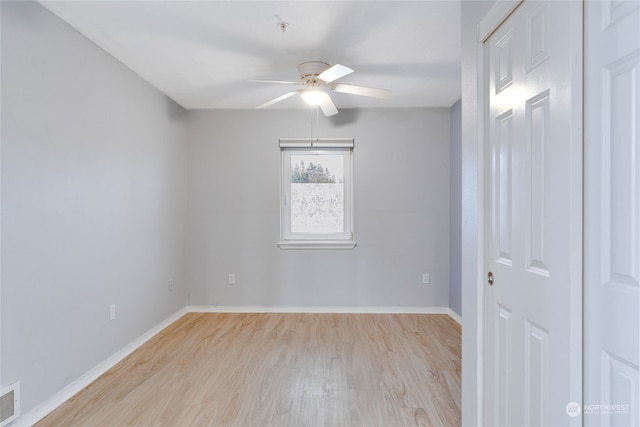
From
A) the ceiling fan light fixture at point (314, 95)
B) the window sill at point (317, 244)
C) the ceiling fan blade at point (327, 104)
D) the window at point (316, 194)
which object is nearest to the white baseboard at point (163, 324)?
the window sill at point (317, 244)

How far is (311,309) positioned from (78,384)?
2248 mm

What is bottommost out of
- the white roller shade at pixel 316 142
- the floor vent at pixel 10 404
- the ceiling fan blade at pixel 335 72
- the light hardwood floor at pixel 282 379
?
the light hardwood floor at pixel 282 379

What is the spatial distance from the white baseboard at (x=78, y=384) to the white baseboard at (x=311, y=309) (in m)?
0.69

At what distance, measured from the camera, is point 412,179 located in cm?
385

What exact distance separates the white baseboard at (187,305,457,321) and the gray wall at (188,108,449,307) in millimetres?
48

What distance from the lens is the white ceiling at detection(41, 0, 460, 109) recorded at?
1.98 m

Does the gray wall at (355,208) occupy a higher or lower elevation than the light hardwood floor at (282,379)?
higher

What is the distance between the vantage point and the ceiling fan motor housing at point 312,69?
8.16 ft

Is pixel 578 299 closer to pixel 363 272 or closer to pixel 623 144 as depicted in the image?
pixel 623 144

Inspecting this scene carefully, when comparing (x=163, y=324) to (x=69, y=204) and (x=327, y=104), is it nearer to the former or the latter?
(x=69, y=204)

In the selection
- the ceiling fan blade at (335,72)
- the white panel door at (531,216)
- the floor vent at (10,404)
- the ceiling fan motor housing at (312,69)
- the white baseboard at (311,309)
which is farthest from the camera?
the white baseboard at (311,309)

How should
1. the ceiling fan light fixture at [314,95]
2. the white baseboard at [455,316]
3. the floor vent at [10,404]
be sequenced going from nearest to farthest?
the floor vent at [10,404] < the ceiling fan light fixture at [314,95] < the white baseboard at [455,316]

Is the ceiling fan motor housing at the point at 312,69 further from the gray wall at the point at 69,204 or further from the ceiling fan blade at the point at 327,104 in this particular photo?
the gray wall at the point at 69,204

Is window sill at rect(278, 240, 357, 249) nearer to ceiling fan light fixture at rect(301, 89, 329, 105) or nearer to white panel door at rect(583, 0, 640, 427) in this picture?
ceiling fan light fixture at rect(301, 89, 329, 105)
